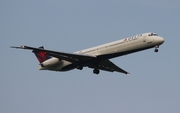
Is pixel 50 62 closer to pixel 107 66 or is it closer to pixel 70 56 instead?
pixel 70 56

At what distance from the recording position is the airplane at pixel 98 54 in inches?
1933

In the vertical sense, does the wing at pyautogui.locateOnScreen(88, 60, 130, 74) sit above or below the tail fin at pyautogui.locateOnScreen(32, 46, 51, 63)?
below

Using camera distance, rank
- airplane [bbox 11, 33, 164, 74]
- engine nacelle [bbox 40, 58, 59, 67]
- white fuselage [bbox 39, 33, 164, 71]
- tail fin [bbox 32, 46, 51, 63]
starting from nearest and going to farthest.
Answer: white fuselage [bbox 39, 33, 164, 71] < airplane [bbox 11, 33, 164, 74] < engine nacelle [bbox 40, 58, 59, 67] < tail fin [bbox 32, 46, 51, 63]

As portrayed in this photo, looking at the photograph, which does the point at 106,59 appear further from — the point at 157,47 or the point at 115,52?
the point at 157,47

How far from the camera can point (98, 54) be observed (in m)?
51.1

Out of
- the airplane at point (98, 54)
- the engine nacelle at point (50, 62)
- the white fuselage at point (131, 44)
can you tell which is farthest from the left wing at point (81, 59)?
the engine nacelle at point (50, 62)

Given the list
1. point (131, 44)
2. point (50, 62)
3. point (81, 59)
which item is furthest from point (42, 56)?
point (131, 44)

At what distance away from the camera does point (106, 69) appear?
57.6 meters

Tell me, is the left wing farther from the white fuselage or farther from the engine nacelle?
the engine nacelle

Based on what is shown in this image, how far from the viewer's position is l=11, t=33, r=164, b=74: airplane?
161ft

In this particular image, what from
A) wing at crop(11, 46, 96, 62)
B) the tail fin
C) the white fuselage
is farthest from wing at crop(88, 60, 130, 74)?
the tail fin

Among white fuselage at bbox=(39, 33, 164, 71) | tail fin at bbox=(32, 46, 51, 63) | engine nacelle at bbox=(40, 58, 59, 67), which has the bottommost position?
white fuselage at bbox=(39, 33, 164, 71)

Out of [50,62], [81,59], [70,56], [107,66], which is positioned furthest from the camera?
[107,66]

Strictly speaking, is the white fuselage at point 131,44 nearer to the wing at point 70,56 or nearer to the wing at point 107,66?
the wing at point 70,56
